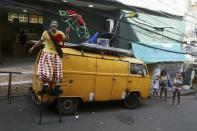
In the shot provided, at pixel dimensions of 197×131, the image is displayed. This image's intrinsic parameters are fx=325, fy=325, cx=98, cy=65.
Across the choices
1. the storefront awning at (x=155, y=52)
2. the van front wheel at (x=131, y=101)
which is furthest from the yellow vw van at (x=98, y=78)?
the storefront awning at (x=155, y=52)

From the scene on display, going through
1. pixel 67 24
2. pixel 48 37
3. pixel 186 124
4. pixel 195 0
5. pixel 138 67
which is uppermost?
pixel 195 0

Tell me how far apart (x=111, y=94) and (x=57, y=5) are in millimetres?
6359

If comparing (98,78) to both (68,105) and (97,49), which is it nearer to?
(97,49)

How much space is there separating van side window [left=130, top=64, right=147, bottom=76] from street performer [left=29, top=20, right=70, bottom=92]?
4289 millimetres

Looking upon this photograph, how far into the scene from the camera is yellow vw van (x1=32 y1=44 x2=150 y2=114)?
1191cm

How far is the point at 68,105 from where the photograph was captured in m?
12.1

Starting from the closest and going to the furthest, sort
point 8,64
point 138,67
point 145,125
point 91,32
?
point 145,125 → point 138,67 → point 8,64 → point 91,32

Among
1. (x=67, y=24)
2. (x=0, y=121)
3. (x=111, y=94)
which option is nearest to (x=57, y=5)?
(x=67, y=24)

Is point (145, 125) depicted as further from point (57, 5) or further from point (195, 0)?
point (195, 0)

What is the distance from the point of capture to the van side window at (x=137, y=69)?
46.8 feet

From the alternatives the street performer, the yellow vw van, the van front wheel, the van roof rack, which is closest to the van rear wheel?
the yellow vw van

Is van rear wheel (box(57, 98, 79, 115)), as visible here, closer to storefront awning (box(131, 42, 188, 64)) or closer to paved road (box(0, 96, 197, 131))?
paved road (box(0, 96, 197, 131))

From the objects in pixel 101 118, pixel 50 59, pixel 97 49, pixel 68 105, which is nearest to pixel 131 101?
pixel 101 118

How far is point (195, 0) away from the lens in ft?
93.5
